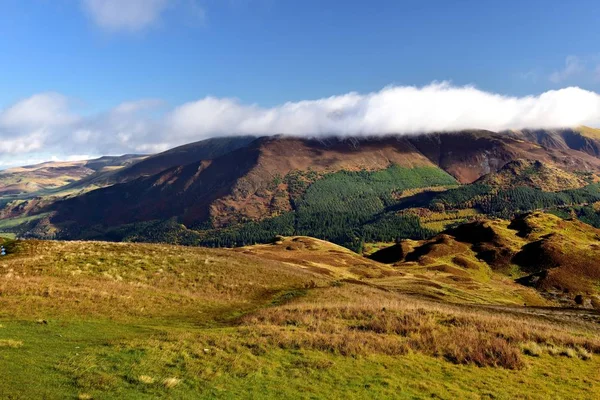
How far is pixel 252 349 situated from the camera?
25.1 m

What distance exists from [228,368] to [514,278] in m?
151

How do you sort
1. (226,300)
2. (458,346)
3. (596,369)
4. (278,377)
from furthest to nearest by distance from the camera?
(226,300) → (458,346) → (596,369) → (278,377)

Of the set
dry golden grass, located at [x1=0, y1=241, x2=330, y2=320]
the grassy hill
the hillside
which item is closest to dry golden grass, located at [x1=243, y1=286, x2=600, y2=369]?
the grassy hill

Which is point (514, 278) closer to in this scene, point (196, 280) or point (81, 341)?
point (196, 280)

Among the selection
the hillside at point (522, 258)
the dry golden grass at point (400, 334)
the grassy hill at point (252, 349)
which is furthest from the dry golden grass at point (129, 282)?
the hillside at point (522, 258)

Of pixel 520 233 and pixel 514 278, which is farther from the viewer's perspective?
pixel 520 233

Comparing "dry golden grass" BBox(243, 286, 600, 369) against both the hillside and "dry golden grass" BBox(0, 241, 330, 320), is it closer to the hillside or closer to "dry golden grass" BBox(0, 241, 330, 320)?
"dry golden grass" BBox(0, 241, 330, 320)

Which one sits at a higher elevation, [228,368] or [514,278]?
[228,368]

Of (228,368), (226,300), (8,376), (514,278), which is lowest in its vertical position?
(514,278)

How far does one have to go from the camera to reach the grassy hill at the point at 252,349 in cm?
1934

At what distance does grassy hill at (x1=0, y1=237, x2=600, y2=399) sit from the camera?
19.3 meters

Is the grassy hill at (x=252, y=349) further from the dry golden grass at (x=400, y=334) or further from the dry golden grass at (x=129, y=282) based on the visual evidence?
the dry golden grass at (x=129, y=282)

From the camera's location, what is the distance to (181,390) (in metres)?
18.5

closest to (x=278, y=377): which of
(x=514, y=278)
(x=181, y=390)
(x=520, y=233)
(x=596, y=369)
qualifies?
(x=181, y=390)
